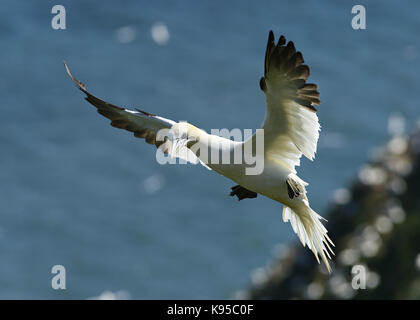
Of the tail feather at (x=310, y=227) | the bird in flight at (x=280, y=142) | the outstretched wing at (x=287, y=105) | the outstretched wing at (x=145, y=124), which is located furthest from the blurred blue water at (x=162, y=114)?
the outstretched wing at (x=287, y=105)

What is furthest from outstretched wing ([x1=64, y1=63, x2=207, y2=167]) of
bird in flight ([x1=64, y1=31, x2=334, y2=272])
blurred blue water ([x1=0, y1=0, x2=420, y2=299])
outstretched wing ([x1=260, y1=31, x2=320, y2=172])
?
blurred blue water ([x1=0, y1=0, x2=420, y2=299])

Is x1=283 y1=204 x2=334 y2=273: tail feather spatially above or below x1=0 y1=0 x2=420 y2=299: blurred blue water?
below

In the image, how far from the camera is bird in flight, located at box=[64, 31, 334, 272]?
25.4 ft

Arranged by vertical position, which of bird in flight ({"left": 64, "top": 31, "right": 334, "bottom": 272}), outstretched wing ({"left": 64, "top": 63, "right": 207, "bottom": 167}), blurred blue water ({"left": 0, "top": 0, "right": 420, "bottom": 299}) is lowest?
bird in flight ({"left": 64, "top": 31, "right": 334, "bottom": 272})

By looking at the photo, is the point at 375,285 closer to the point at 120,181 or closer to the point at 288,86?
the point at 288,86

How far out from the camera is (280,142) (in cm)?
854

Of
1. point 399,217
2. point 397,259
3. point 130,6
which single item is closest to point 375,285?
point 397,259

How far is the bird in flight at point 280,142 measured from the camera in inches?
305

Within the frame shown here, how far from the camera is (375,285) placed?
573 inches

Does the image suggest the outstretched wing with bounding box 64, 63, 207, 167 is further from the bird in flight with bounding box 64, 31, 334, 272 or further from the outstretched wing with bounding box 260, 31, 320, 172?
the outstretched wing with bounding box 260, 31, 320, 172

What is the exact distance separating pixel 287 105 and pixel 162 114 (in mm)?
23389

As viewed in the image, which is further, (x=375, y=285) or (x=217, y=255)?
(x=217, y=255)

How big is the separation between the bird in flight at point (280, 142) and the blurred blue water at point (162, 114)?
680 inches

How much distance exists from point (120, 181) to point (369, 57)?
15.5 meters
